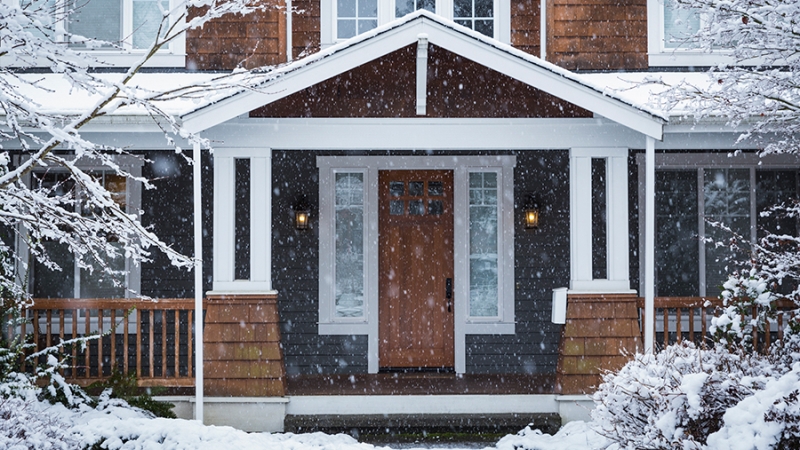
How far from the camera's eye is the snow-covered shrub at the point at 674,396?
422 centimetres

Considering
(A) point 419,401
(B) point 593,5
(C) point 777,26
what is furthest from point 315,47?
(C) point 777,26

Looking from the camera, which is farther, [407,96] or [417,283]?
[417,283]

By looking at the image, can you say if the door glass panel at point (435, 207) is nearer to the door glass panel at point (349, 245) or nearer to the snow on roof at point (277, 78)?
the door glass panel at point (349, 245)

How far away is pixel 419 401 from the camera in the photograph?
743 centimetres

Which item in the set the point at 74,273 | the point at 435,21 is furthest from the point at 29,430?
the point at 435,21

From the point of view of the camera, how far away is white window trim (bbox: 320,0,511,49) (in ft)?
29.7

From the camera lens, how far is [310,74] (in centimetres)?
662

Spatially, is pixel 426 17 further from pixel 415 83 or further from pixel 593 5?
pixel 593 5

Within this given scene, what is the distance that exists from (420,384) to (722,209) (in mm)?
4152

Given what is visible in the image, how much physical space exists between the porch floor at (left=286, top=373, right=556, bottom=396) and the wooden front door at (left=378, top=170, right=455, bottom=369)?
0.43 meters

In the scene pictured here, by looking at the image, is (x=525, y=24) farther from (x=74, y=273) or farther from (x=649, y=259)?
(x=74, y=273)

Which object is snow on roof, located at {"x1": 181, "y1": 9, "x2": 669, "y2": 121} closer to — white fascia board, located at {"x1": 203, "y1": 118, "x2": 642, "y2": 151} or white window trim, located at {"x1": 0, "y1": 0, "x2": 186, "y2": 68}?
white fascia board, located at {"x1": 203, "y1": 118, "x2": 642, "y2": 151}

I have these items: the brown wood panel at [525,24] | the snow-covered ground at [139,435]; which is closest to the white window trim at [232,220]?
the snow-covered ground at [139,435]

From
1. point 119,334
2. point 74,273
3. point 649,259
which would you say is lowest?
point 119,334
